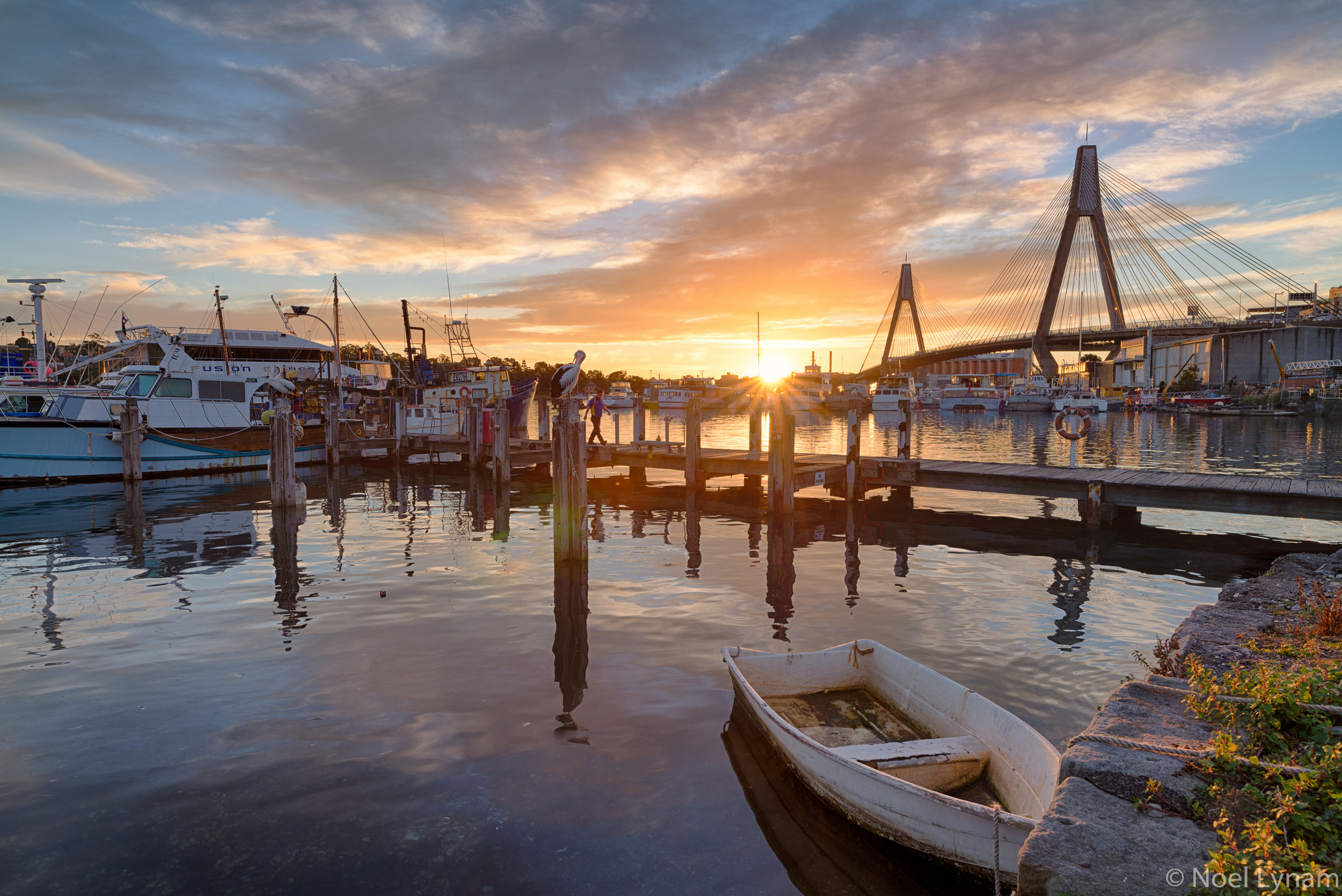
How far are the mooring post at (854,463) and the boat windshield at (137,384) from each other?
29282 mm

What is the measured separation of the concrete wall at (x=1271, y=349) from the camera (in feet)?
301

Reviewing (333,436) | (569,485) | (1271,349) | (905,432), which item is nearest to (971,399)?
(1271,349)

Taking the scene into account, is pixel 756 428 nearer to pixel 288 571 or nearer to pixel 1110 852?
pixel 288 571

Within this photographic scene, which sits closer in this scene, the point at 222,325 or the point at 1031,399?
the point at 222,325

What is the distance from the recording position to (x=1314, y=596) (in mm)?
7973

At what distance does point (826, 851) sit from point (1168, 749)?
8.51 feet

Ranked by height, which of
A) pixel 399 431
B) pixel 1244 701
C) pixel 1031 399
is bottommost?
pixel 1244 701

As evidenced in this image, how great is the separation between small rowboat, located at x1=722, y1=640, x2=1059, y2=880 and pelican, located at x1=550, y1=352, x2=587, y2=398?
46.6 feet

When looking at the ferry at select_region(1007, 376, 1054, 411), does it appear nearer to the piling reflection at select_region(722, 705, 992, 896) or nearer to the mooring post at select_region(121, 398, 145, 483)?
the mooring post at select_region(121, 398, 145, 483)

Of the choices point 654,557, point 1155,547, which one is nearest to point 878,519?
point 1155,547

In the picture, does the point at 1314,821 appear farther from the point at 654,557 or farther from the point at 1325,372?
the point at 1325,372

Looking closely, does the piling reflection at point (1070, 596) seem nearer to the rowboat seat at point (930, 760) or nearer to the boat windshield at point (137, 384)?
the rowboat seat at point (930, 760)

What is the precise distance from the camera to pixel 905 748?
591 cm

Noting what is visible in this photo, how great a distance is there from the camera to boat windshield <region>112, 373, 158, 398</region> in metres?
30.4
